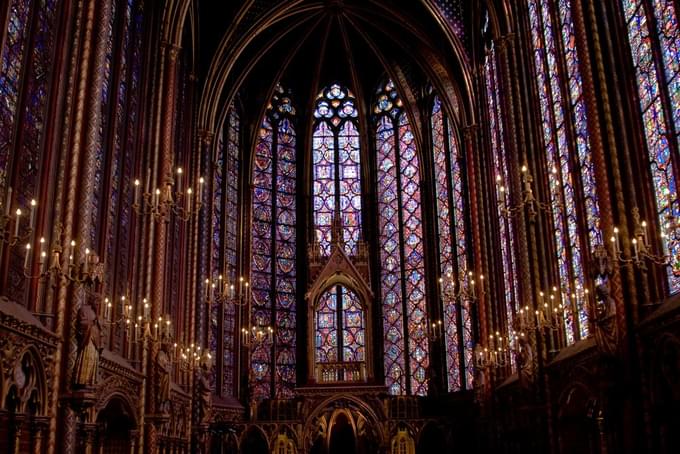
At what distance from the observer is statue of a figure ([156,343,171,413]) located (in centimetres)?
2105

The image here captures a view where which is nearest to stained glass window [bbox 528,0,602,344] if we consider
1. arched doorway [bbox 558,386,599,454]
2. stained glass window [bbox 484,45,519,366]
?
arched doorway [bbox 558,386,599,454]

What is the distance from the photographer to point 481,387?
2681cm

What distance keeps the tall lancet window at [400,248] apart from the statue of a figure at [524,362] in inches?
431

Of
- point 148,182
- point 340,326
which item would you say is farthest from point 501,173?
point 148,182

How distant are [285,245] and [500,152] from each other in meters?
12.7

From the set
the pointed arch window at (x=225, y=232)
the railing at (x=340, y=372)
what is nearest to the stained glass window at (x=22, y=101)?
the pointed arch window at (x=225, y=232)

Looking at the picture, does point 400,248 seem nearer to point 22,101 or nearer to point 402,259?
point 402,259

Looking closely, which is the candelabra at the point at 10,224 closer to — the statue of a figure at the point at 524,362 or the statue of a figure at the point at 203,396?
the statue of a figure at the point at 524,362

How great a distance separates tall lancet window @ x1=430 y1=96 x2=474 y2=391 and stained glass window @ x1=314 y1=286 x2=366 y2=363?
3673mm

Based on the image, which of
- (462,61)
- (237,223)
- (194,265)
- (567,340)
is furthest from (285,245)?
(567,340)

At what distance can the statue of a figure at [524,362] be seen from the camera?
21422mm

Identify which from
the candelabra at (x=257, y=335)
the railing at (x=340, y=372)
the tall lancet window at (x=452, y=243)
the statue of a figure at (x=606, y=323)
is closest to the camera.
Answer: the statue of a figure at (x=606, y=323)

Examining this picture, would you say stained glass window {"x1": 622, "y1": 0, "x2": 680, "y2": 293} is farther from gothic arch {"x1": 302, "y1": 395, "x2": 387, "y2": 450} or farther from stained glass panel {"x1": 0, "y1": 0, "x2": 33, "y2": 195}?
gothic arch {"x1": 302, "y1": 395, "x2": 387, "y2": 450}

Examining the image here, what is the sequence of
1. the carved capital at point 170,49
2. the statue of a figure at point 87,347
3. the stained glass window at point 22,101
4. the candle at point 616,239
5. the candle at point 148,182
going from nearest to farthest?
the stained glass window at point 22,101
the statue of a figure at point 87,347
the candle at point 616,239
the candle at point 148,182
the carved capital at point 170,49
